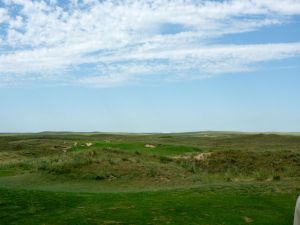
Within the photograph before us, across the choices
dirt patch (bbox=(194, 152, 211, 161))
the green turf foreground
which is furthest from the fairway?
dirt patch (bbox=(194, 152, 211, 161))

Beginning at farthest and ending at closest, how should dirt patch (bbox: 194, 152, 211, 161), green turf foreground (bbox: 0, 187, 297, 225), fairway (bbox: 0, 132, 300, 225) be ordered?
dirt patch (bbox: 194, 152, 211, 161) < fairway (bbox: 0, 132, 300, 225) < green turf foreground (bbox: 0, 187, 297, 225)

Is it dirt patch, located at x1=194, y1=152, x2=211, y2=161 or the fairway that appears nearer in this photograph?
the fairway

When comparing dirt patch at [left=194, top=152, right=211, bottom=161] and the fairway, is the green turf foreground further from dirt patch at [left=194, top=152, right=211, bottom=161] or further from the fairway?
dirt patch at [left=194, top=152, right=211, bottom=161]

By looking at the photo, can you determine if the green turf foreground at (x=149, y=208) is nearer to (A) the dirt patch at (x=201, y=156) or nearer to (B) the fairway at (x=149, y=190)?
(B) the fairway at (x=149, y=190)

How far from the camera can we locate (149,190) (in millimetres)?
29641

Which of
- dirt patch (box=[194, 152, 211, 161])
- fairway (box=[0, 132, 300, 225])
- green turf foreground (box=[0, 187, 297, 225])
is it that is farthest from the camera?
dirt patch (box=[194, 152, 211, 161])

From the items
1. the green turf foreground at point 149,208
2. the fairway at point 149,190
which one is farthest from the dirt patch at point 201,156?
the green turf foreground at point 149,208

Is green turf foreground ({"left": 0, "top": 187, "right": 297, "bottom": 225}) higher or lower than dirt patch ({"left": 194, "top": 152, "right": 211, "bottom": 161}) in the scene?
lower

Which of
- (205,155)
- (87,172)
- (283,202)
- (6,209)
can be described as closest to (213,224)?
(283,202)

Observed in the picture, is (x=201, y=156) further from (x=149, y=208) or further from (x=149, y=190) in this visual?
(x=149, y=208)

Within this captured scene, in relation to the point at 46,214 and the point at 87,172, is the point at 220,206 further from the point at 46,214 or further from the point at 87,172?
the point at 87,172

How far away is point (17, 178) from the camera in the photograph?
118ft

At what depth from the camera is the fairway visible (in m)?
19.8

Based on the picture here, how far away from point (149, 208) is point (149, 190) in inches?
341
